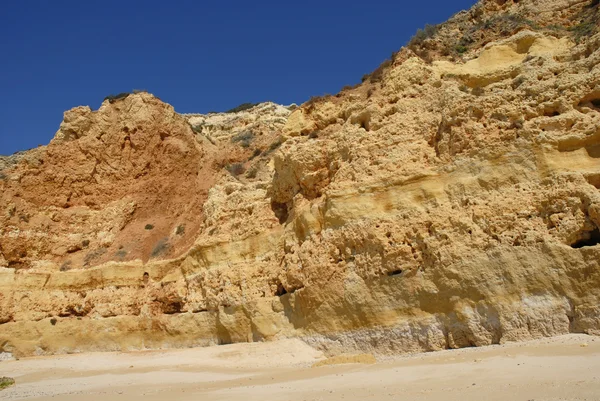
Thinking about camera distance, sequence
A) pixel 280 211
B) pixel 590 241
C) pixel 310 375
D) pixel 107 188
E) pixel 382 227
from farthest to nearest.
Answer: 1. pixel 107 188
2. pixel 280 211
3. pixel 382 227
4. pixel 310 375
5. pixel 590 241

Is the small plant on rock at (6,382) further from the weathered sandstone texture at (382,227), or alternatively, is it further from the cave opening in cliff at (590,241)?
A: the cave opening in cliff at (590,241)

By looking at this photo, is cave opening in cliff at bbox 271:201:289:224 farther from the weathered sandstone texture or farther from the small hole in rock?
the small hole in rock

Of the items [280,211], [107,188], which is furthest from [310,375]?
[107,188]

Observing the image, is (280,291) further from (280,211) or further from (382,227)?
(382,227)

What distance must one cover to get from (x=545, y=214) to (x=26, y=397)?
1177cm

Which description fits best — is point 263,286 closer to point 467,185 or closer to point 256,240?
point 256,240

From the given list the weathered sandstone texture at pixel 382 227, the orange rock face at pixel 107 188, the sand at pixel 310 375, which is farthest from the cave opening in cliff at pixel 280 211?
the orange rock face at pixel 107 188

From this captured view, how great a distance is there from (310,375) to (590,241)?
628 cm

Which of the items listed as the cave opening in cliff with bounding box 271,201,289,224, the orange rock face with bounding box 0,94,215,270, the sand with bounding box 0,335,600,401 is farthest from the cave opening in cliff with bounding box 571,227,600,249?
the orange rock face with bounding box 0,94,215,270

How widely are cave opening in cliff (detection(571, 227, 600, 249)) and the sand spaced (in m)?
1.93

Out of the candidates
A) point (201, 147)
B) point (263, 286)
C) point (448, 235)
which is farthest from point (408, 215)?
point (201, 147)

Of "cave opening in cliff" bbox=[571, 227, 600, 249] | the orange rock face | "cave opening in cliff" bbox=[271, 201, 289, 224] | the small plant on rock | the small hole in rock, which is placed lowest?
the small plant on rock

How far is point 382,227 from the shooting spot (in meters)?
12.3

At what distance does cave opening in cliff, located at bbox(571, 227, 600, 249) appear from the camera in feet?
32.4
